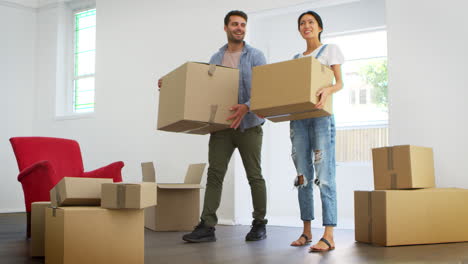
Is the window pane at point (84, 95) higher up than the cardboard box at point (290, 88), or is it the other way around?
the window pane at point (84, 95)

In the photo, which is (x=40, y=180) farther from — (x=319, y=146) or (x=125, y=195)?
(x=319, y=146)

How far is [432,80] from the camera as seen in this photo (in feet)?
10.5

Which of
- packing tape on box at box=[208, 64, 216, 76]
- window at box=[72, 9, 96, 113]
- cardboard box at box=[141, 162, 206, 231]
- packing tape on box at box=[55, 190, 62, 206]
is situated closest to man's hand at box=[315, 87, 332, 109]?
packing tape on box at box=[208, 64, 216, 76]

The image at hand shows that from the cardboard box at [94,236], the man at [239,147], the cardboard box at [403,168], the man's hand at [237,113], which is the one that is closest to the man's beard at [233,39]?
the man at [239,147]

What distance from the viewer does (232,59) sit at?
2.84 m

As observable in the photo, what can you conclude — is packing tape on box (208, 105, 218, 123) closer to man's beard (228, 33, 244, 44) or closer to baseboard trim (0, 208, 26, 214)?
man's beard (228, 33, 244, 44)

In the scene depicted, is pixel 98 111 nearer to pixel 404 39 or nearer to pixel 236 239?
pixel 236 239

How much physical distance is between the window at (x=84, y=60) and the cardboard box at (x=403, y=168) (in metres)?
3.63

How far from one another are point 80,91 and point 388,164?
3.92m

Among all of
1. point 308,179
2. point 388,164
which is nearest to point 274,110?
point 308,179

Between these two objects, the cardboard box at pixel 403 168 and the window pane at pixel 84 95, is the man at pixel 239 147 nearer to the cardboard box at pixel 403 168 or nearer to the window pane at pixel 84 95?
the cardboard box at pixel 403 168

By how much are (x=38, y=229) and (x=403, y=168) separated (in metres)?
1.92

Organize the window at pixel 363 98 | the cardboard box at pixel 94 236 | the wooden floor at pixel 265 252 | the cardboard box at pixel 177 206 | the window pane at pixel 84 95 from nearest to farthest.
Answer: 1. the cardboard box at pixel 94 236
2. the wooden floor at pixel 265 252
3. the cardboard box at pixel 177 206
4. the window at pixel 363 98
5. the window pane at pixel 84 95

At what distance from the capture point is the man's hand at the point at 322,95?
2.20m
